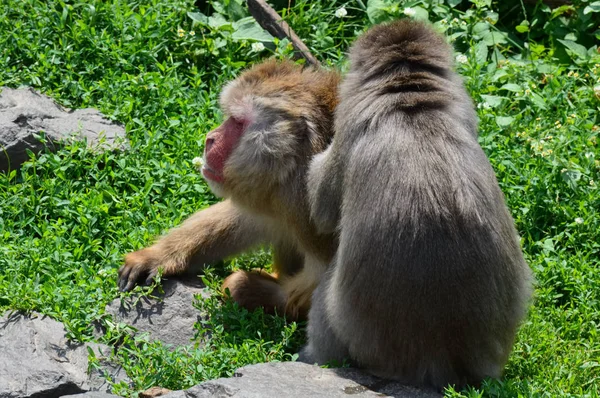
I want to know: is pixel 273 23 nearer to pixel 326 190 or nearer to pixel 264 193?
pixel 264 193

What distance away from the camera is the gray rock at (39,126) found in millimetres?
7301

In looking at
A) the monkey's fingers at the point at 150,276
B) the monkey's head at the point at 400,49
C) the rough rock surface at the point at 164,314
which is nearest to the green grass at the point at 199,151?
the rough rock surface at the point at 164,314

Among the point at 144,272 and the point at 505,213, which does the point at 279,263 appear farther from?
the point at 505,213

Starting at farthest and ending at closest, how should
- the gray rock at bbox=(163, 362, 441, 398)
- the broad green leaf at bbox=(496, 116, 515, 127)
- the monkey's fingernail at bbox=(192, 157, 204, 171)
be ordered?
the broad green leaf at bbox=(496, 116, 515, 127), the monkey's fingernail at bbox=(192, 157, 204, 171), the gray rock at bbox=(163, 362, 441, 398)

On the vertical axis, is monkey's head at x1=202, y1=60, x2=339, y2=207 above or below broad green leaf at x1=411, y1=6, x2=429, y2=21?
above

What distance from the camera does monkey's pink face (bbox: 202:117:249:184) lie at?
613 centimetres

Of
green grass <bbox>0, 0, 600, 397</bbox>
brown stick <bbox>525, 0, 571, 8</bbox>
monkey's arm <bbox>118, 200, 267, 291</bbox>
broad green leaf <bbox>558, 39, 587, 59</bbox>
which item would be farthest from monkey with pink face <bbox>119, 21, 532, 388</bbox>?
brown stick <bbox>525, 0, 571, 8</bbox>

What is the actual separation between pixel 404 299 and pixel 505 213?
0.75 meters

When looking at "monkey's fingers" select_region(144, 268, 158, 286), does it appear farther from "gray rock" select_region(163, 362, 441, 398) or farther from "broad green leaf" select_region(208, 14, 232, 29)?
"broad green leaf" select_region(208, 14, 232, 29)

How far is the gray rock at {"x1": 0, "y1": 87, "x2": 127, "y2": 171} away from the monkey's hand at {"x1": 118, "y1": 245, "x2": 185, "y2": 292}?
49.2 inches

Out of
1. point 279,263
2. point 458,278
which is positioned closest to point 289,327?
point 279,263

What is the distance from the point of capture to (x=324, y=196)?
18.1 feet

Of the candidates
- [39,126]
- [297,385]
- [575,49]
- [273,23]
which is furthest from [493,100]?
[297,385]

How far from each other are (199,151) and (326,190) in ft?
7.27
